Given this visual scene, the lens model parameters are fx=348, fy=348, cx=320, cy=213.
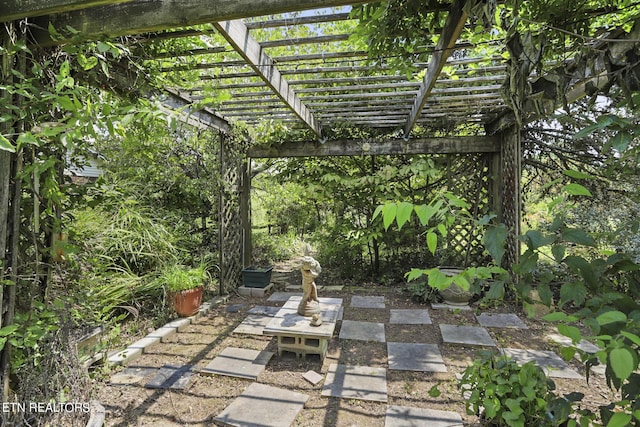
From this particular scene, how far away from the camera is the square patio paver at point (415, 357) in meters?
2.78

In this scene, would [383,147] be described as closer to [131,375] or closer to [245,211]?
[245,211]

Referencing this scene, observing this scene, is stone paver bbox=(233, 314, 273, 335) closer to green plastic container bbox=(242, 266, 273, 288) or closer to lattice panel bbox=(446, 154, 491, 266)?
green plastic container bbox=(242, 266, 273, 288)

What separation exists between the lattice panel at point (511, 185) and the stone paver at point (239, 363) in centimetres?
320

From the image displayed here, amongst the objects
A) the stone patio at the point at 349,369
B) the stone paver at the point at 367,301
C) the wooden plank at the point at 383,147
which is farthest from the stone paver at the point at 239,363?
the wooden plank at the point at 383,147

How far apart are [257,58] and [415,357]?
2661 mm

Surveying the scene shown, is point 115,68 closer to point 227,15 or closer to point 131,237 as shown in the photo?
point 227,15

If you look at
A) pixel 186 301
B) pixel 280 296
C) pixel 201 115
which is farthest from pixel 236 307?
pixel 201 115

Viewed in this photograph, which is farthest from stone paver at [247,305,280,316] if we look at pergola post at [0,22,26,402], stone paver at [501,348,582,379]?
pergola post at [0,22,26,402]

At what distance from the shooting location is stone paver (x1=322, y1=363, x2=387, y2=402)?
2.38m

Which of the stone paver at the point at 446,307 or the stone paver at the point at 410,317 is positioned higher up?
the stone paver at the point at 446,307

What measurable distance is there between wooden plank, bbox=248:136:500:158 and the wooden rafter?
1645mm

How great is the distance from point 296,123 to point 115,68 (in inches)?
110

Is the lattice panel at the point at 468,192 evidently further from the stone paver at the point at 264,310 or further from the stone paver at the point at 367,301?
the stone paver at the point at 264,310

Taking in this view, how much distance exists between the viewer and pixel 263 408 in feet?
7.27
